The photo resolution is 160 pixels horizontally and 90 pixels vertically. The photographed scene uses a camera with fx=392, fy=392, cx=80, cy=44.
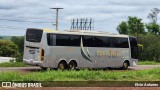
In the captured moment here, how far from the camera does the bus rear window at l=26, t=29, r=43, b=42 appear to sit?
2647cm

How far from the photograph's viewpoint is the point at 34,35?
2681cm

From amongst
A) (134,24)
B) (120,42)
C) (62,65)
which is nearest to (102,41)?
(120,42)

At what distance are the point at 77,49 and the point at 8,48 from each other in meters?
61.0

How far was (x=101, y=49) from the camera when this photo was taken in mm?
30250

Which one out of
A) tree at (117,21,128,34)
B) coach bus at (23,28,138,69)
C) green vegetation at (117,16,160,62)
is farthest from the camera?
tree at (117,21,128,34)

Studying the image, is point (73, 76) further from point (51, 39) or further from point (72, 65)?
point (72, 65)

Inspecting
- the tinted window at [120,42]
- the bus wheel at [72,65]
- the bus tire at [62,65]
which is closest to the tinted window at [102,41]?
the tinted window at [120,42]

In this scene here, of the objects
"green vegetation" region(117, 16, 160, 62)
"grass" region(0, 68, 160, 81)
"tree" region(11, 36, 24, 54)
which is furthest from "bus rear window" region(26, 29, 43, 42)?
"tree" region(11, 36, 24, 54)

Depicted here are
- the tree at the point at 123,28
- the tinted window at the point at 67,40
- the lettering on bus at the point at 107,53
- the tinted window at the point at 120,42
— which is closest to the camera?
the tinted window at the point at 67,40

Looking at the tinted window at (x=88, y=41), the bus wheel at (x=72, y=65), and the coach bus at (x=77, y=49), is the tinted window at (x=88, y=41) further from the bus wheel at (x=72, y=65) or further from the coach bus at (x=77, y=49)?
the bus wheel at (x=72, y=65)

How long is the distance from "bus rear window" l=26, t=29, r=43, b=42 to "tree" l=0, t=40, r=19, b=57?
195 feet

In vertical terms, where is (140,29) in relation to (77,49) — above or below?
above

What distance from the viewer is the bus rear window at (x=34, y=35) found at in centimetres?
2647

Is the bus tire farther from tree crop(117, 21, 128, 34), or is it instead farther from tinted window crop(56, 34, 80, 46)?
tree crop(117, 21, 128, 34)
